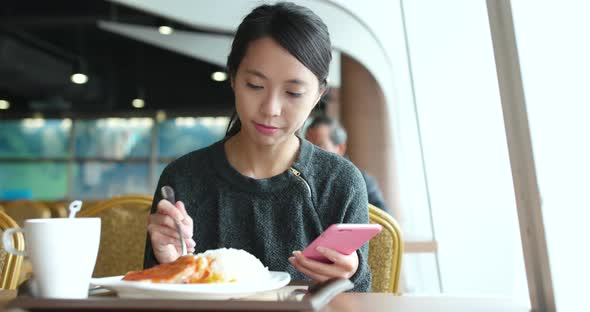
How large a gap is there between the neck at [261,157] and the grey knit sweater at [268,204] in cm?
3

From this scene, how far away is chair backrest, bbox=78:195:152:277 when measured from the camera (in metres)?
2.01

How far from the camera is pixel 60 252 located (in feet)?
2.43

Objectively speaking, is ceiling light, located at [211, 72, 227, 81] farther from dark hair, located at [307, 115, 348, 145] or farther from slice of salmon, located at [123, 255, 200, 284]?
slice of salmon, located at [123, 255, 200, 284]

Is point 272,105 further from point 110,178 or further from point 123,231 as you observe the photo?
point 110,178

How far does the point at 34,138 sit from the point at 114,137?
1554mm

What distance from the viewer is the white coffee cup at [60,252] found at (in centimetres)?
73

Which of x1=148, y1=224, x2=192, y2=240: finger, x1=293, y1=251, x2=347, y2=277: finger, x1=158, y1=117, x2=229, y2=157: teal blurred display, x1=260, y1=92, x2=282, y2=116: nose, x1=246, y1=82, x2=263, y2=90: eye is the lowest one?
x1=293, y1=251, x2=347, y2=277: finger

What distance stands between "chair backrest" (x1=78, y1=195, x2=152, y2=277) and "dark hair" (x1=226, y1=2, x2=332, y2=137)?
0.79 m

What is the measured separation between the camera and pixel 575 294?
0.85 meters

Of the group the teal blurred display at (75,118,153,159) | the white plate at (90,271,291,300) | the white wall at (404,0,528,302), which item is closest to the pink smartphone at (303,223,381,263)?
the white plate at (90,271,291,300)

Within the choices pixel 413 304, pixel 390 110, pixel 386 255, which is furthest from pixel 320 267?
pixel 390 110

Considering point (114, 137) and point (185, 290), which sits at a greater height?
point (114, 137)

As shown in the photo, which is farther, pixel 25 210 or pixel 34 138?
pixel 34 138

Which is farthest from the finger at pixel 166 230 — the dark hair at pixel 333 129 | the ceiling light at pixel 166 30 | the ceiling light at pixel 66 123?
the ceiling light at pixel 66 123
